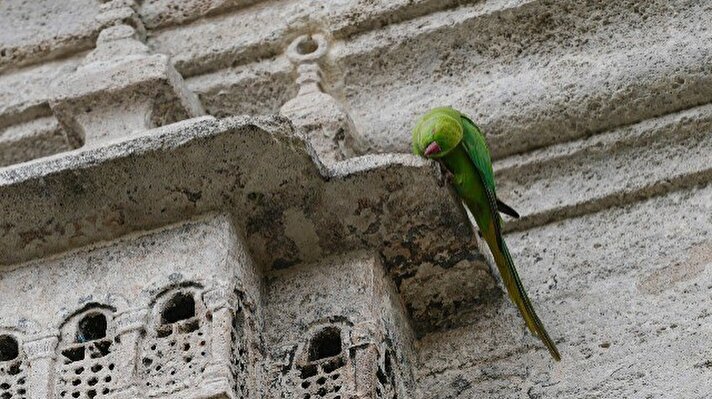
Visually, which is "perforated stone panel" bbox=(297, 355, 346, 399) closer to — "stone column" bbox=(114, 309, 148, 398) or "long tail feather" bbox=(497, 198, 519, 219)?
"stone column" bbox=(114, 309, 148, 398)

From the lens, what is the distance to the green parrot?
12.8 ft

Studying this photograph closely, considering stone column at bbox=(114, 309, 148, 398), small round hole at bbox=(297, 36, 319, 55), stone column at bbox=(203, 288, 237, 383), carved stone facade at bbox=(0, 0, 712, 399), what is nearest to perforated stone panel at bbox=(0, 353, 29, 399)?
carved stone facade at bbox=(0, 0, 712, 399)

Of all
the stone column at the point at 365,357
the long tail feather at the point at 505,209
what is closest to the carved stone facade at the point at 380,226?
the stone column at the point at 365,357

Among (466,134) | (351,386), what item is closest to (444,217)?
(466,134)

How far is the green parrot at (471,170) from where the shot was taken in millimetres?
3904

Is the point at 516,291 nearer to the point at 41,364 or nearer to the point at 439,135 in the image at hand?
the point at 439,135

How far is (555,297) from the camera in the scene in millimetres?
4066

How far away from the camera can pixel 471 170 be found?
4016mm

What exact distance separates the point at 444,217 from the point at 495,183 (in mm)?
522

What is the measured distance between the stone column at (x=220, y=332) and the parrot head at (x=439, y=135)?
710 millimetres

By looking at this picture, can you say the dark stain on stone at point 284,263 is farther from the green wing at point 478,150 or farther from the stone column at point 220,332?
the green wing at point 478,150

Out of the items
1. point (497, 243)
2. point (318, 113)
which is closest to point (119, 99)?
point (318, 113)

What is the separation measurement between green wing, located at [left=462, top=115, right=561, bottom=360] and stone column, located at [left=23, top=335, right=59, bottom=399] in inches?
44.7

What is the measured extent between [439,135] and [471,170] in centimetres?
13
